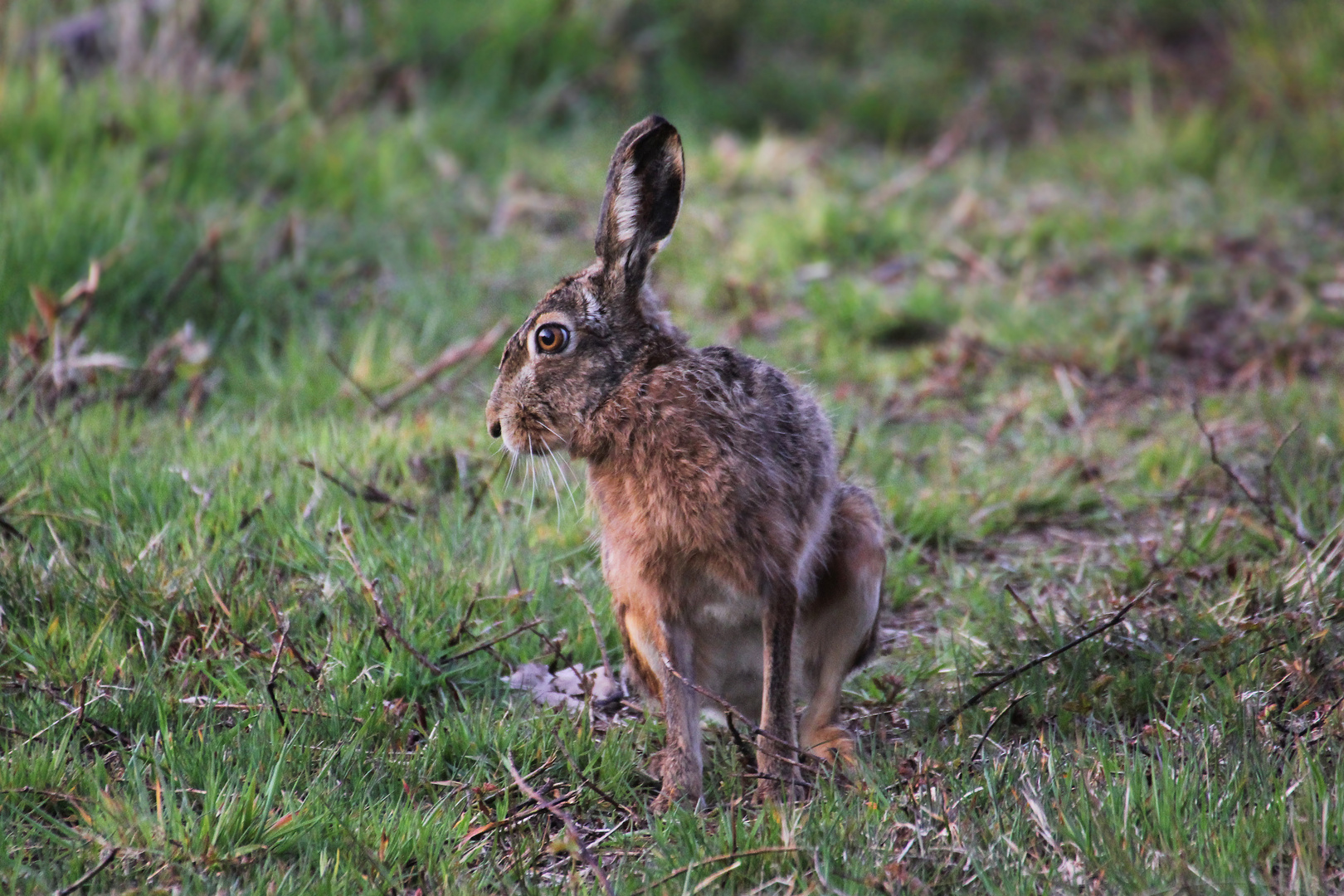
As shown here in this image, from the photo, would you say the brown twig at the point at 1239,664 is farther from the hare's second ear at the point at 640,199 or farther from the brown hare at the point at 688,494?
the hare's second ear at the point at 640,199

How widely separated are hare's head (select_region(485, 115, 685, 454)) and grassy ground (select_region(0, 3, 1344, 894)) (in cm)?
37

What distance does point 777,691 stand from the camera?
12.0 ft

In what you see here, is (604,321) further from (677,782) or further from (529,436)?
(677,782)

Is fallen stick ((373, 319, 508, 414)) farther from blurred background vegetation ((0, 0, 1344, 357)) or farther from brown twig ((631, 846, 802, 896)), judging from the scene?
brown twig ((631, 846, 802, 896))

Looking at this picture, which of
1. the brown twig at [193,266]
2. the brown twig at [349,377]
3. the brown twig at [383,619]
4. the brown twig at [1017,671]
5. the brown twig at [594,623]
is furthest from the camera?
the brown twig at [193,266]

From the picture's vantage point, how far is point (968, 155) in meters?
9.59

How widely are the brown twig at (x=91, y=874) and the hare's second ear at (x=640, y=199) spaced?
1.92 metres

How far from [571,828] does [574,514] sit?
6.84ft

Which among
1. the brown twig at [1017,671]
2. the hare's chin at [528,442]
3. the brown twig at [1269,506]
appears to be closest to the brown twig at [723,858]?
the brown twig at [1017,671]

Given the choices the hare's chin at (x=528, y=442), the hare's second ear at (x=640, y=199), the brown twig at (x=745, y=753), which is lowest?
the brown twig at (x=745, y=753)

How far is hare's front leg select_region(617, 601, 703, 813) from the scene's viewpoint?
3631 millimetres

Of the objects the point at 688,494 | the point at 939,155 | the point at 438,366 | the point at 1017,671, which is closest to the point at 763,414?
the point at 688,494

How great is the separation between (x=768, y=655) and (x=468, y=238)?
4578mm

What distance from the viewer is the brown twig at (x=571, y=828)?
3.02m
